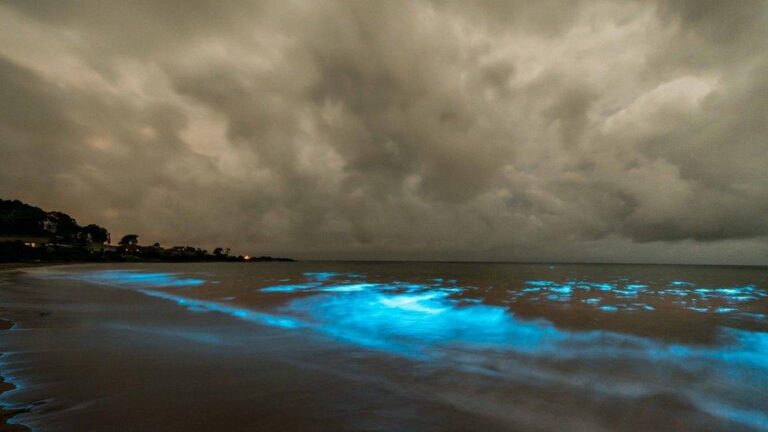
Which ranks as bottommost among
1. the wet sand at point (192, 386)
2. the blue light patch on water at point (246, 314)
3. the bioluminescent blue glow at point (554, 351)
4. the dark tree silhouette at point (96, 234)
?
the blue light patch on water at point (246, 314)

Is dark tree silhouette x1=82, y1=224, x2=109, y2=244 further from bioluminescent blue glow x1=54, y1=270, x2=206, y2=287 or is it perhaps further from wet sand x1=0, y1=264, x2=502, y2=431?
wet sand x1=0, y1=264, x2=502, y2=431

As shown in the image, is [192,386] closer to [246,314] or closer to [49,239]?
[246,314]

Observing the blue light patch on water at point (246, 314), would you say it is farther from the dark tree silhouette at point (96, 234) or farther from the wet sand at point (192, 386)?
the dark tree silhouette at point (96, 234)

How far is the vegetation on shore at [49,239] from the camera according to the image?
8475cm

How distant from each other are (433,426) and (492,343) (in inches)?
232

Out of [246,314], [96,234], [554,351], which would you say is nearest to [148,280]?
[246,314]

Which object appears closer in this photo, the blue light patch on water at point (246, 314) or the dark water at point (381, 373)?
the dark water at point (381, 373)

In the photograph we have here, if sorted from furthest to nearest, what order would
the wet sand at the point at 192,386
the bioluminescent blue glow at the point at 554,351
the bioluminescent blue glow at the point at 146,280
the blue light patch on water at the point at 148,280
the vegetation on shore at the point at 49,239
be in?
the vegetation on shore at the point at 49,239
the blue light patch on water at the point at 148,280
the bioluminescent blue glow at the point at 146,280
the bioluminescent blue glow at the point at 554,351
the wet sand at the point at 192,386

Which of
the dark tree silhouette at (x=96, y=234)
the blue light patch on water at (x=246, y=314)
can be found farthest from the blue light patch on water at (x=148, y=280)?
the dark tree silhouette at (x=96, y=234)

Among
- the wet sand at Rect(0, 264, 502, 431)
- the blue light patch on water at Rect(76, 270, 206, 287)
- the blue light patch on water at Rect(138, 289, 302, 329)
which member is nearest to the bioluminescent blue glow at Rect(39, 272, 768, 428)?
the blue light patch on water at Rect(138, 289, 302, 329)

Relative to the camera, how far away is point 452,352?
8273 mm

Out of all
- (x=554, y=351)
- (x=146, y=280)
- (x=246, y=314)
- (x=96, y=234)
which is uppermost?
(x=96, y=234)

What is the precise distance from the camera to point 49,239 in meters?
123

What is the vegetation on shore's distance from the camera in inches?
3337
